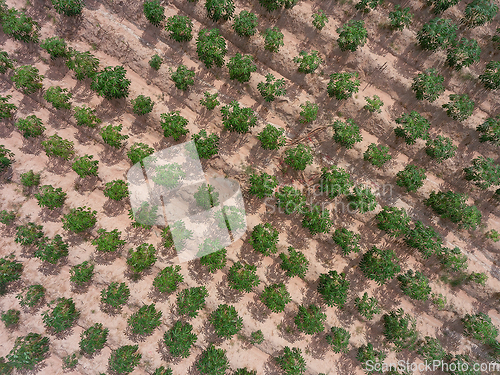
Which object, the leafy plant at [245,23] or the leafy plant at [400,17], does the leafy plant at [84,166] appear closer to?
the leafy plant at [245,23]

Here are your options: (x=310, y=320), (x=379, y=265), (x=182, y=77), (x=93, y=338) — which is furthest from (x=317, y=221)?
(x=93, y=338)

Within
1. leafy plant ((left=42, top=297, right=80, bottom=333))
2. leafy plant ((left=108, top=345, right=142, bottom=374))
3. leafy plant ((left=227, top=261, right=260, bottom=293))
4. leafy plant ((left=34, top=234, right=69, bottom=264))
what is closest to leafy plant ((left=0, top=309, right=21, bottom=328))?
leafy plant ((left=42, top=297, right=80, bottom=333))

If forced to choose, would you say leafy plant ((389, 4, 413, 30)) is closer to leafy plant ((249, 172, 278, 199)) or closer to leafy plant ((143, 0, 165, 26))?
leafy plant ((249, 172, 278, 199))

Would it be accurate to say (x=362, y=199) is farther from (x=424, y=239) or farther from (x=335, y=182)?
(x=424, y=239)

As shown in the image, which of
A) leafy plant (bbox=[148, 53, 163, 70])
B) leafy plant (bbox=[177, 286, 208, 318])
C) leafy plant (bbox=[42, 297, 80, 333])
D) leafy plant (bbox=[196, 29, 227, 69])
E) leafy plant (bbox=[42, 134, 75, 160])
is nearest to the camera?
leafy plant (bbox=[42, 297, 80, 333])

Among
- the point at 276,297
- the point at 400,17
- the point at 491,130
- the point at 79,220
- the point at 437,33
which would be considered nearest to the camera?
the point at 79,220

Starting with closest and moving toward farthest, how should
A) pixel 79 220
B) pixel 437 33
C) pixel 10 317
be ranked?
pixel 79 220 < pixel 10 317 < pixel 437 33

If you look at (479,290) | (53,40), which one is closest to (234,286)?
(479,290)

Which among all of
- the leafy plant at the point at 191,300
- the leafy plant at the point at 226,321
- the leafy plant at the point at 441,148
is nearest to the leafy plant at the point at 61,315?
the leafy plant at the point at 191,300
